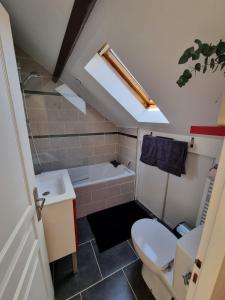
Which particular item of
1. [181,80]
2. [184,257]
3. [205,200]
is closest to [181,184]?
[205,200]

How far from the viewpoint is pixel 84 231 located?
1.88m

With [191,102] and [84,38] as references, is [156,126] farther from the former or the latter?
[84,38]

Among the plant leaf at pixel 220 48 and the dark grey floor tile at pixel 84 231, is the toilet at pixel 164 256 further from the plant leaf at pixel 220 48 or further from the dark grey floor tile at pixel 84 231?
the plant leaf at pixel 220 48

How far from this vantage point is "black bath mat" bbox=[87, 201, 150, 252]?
1758mm

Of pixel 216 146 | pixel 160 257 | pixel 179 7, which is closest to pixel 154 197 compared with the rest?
pixel 160 257

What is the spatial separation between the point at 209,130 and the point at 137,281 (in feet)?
5.15

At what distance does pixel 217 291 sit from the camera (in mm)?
553

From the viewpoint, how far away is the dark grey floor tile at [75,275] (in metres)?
1.27

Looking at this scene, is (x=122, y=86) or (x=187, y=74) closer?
(x=187, y=74)

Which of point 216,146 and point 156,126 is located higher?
point 156,126

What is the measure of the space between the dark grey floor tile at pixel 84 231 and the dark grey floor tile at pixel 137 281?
0.59 meters

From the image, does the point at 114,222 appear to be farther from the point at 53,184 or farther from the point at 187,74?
the point at 187,74

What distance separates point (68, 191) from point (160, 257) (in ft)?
3.13

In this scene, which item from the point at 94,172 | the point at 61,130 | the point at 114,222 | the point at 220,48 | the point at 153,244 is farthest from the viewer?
the point at 94,172
